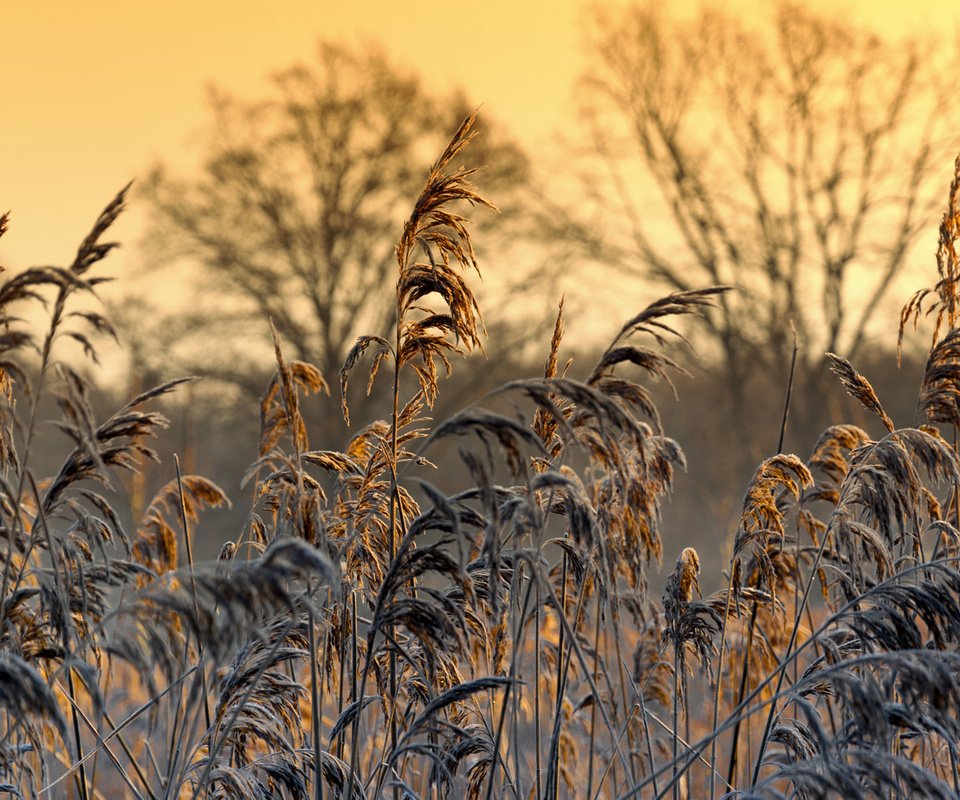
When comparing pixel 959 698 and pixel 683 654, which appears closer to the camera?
pixel 959 698

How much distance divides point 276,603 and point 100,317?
2.40 ft

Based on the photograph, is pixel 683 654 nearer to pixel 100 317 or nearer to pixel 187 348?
pixel 100 317

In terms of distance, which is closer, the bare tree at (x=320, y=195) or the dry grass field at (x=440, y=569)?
the dry grass field at (x=440, y=569)

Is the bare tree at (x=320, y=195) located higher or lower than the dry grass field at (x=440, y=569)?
higher

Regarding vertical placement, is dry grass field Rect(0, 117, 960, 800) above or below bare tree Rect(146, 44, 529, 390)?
below

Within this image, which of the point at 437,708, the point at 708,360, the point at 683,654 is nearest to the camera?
the point at 437,708

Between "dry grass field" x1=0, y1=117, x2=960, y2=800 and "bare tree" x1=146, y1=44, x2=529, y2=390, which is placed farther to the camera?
"bare tree" x1=146, y1=44, x2=529, y2=390

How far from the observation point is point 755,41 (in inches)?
1105

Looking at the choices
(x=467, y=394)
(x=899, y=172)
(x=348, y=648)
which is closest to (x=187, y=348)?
(x=467, y=394)

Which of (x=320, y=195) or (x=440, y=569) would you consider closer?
(x=440, y=569)

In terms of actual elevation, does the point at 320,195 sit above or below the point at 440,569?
above

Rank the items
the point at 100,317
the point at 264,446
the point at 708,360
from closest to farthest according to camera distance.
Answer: the point at 100,317
the point at 264,446
the point at 708,360

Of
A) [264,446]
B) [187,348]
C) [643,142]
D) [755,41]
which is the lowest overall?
[264,446]

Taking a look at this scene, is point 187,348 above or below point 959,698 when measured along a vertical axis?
above
